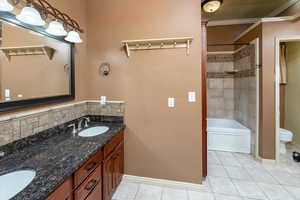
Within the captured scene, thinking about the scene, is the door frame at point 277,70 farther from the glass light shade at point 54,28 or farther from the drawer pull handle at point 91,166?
the glass light shade at point 54,28

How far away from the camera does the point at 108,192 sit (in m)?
1.65

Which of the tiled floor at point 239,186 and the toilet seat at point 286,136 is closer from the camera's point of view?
the tiled floor at point 239,186

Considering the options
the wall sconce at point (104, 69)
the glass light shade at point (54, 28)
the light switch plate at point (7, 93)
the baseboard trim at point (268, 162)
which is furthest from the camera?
the baseboard trim at point (268, 162)

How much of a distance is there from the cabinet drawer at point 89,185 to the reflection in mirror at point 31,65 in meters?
0.93

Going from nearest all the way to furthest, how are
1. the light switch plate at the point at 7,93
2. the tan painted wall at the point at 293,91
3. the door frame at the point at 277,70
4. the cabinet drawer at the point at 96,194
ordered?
the light switch plate at the point at 7,93 < the cabinet drawer at the point at 96,194 < the door frame at the point at 277,70 < the tan painted wall at the point at 293,91

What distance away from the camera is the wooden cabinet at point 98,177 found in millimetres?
1035

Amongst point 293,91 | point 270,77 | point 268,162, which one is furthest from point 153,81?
point 293,91

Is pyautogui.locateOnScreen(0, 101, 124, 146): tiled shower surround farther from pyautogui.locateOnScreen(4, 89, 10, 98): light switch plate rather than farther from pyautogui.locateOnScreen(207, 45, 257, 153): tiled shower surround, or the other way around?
pyautogui.locateOnScreen(207, 45, 257, 153): tiled shower surround

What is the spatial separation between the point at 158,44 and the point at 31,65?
1453 mm

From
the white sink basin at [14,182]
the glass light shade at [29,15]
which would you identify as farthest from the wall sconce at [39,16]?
the white sink basin at [14,182]

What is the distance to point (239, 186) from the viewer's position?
204 centimetres

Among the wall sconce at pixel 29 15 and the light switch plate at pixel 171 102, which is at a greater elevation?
the wall sconce at pixel 29 15

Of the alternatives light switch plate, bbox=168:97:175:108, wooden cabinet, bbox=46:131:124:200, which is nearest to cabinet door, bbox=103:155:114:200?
wooden cabinet, bbox=46:131:124:200

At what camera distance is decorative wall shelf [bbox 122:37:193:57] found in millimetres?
1907
